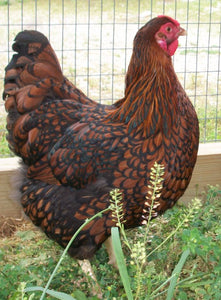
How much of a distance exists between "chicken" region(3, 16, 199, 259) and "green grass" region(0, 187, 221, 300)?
0.59ft

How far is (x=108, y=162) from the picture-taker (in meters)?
2.23

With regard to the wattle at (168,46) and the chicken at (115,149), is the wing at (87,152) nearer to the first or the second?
the chicken at (115,149)

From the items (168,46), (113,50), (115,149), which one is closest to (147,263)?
(115,149)

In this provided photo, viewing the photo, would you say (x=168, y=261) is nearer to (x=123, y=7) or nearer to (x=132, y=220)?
(x=132, y=220)

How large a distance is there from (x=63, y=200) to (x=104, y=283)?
1.56 feet

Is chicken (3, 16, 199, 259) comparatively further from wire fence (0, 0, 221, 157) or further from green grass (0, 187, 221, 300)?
wire fence (0, 0, 221, 157)

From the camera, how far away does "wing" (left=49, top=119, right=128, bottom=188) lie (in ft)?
7.34

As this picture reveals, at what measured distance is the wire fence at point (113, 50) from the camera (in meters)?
4.11

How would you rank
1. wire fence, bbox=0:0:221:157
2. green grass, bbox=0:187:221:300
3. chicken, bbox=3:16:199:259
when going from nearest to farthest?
green grass, bbox=0:187:221:300 < chicken, bbox=3:16:199:259 < wire fence, bbox=0:0:221:157

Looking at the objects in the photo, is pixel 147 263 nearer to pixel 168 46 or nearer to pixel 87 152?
pixel 87 152

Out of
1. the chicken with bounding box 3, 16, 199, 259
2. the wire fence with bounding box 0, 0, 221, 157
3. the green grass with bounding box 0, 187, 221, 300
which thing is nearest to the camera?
the green grass with bounding box 0, 187, 221, 300

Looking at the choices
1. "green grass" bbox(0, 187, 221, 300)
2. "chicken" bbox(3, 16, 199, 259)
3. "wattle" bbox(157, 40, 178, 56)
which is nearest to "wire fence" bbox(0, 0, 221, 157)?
"green grass" bbox(0, 187, 221, 300)

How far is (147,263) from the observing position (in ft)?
8.39

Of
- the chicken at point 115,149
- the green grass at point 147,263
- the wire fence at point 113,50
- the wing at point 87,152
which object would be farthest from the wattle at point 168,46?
Result: the wire fence at point 113,50
